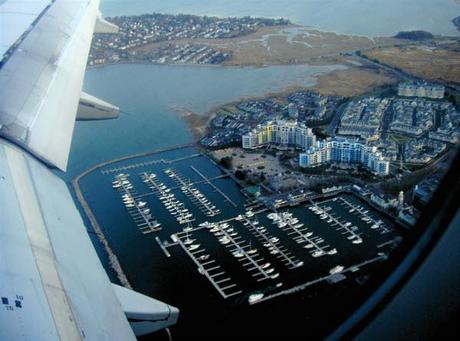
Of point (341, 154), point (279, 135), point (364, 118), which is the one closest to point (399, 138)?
point (364, 118)

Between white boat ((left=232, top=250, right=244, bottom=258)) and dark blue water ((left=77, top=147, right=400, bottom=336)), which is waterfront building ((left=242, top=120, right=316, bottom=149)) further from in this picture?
white boat ((left=232, top=250, right=244, bottom=258))

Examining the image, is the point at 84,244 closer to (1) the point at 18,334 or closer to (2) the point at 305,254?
(1) the point at 18,334

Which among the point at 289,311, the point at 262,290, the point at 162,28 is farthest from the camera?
the point at 162,28

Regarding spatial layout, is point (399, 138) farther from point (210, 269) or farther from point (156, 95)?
point (156, 95)

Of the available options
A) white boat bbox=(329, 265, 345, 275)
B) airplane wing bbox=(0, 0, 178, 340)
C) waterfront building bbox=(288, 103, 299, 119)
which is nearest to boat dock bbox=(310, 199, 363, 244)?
white boat bbox=(329, 265, 345, 275)

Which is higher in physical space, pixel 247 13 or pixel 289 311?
pixel 247 13

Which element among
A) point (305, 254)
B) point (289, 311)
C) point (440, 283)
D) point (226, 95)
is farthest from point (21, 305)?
point (226, 95)

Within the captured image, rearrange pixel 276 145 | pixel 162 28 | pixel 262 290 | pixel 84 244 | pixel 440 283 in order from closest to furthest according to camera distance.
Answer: pixel 440 283
pixel 84 244
pixel 262 290
pixel 276 145
pixel 162 28
